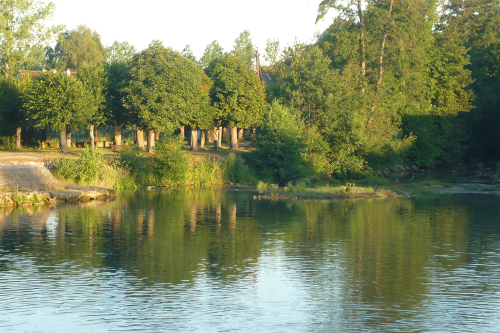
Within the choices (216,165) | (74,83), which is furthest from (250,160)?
(74,83)

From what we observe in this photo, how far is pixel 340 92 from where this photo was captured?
209 feet

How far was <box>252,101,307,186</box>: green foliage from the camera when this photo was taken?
→ 55531 millimetres

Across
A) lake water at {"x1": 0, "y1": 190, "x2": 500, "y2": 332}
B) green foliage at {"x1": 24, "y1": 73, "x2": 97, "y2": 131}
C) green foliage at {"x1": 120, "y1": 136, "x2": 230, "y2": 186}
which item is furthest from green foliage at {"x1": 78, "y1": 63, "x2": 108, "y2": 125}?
lake water at {"x1": 0, "y1": 190, "x2": 500, "y2": 332}

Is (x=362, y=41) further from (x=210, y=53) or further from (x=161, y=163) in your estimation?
(x=210, y=53)

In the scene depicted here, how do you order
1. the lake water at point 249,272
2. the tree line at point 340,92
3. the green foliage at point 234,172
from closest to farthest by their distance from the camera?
the lake water at point 249,272 < the green foliage at point 234,172 < the tree line at point 340,92

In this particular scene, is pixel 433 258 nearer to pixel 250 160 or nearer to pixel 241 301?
pixel 241 301

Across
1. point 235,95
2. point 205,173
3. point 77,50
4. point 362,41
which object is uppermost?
point 77,50

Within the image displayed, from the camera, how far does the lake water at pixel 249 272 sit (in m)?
13.3

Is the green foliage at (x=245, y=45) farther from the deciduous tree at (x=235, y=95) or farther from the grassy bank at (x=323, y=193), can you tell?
the grassy bank at (x=323, y=193)

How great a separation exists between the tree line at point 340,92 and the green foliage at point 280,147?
0.18 metres

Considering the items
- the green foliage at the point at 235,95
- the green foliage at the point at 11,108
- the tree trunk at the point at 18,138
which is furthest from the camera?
the green foliage at the point at 235,95

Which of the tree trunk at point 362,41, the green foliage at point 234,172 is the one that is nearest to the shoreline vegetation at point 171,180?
the green foliage at point 234,172

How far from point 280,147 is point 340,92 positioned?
12.3m

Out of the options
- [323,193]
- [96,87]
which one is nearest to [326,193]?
[323,193]
